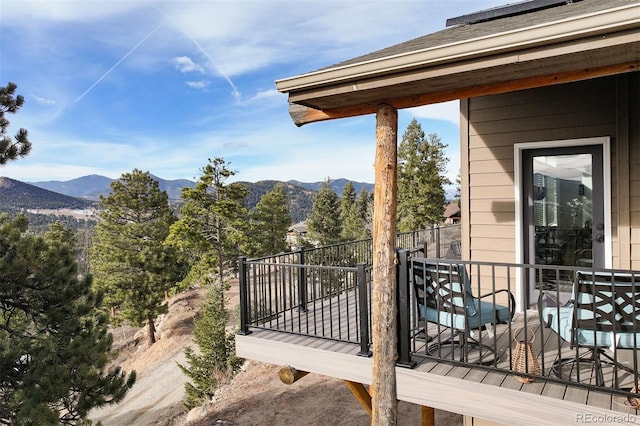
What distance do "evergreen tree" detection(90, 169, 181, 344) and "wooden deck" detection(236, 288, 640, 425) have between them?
66.9ft

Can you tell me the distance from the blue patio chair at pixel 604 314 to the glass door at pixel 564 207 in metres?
1.90

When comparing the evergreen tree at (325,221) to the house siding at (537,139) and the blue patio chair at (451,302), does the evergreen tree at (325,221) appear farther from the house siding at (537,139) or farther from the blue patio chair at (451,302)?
the blue patio chair at (451,302)

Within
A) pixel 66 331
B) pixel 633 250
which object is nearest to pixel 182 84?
pixel 66 331

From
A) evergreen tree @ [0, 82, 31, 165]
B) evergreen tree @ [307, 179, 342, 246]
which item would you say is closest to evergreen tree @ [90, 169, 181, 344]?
evergreen tree @ [307, 179, 342, 246]

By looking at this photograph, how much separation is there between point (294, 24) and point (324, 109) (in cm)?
1911

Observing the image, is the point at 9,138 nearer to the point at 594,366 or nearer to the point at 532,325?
the point at 532,325

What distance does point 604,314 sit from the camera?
2.92 m

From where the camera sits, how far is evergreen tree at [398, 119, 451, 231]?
77.4ft

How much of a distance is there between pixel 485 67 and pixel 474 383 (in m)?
2.31

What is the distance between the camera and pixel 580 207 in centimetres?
478

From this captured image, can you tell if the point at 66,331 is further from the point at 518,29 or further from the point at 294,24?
the point at 294,24

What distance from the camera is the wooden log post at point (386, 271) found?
11.3 feet

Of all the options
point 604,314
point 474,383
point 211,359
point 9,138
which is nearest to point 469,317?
point 474,383

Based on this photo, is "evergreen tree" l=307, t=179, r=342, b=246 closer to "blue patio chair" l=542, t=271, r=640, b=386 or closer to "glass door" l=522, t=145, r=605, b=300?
"glass door" l=522, t=145, r=605, b=300
